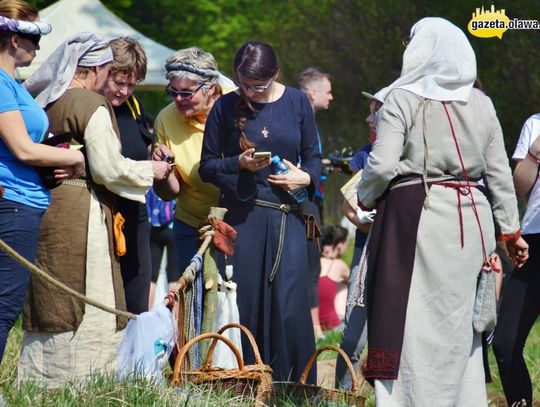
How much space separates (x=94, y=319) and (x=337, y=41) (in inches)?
415

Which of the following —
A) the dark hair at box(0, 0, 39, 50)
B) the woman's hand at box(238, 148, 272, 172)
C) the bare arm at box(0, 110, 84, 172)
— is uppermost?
the dark hair at box(0, 0, 39, 50)

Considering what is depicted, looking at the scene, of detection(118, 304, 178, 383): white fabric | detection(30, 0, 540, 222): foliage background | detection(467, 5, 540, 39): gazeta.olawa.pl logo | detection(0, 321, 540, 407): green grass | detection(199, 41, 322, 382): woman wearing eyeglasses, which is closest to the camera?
detection(118, 304, 178, 383): white fabric

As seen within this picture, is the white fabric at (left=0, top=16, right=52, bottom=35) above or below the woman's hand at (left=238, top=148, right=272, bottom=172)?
above

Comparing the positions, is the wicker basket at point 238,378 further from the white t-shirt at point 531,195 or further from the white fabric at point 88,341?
the white t-shirt at point 531,195

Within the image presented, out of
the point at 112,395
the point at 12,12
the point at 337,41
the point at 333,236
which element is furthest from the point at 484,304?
the point at 337,41

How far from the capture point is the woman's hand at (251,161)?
5.55m

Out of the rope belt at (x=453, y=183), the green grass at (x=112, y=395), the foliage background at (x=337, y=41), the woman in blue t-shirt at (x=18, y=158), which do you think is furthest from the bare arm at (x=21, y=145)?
the foliage background at (x=337, y=41)

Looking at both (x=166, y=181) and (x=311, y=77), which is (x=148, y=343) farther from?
(x=311, y=77)

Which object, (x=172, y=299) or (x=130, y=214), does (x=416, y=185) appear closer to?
(x=172, y=299)

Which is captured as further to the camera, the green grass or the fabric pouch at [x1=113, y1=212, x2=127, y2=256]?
the fabric pouch at [x1=113, y1=212, x2=127, y2=256]

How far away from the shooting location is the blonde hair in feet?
18.5

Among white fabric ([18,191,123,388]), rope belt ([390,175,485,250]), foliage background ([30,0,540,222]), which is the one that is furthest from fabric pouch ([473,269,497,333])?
foliage background ([30,0,540,222])

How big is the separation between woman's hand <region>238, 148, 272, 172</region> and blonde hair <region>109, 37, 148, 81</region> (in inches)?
27.7

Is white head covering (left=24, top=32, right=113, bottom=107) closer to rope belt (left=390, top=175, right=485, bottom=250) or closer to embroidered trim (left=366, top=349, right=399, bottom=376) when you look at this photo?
rope belt (left=390, top=175, right=485, bottom=250)
